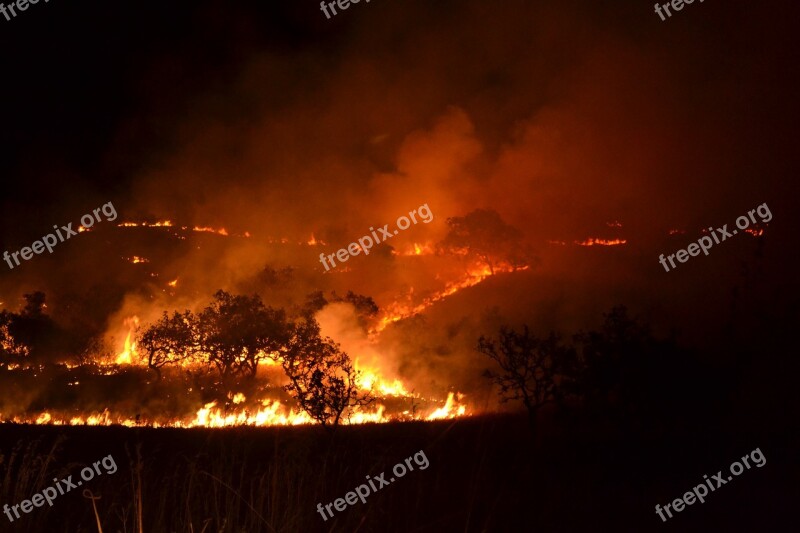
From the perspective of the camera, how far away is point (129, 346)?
46.0 metres

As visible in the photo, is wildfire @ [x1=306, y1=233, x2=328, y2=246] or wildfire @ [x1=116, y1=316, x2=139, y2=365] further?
wildfire @ [x1=306, y1=233, x2=328, y2=246]

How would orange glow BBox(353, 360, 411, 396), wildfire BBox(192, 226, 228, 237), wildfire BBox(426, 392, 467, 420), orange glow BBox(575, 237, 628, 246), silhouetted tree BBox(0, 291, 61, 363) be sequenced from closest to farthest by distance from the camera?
wildfire BBox(426, 392, 467, 420)
orange glow BBox(353, 360, 411, 396)
silhouetted tree BBox(0, 291, 61, 363)
orange glow BBox(575, 237, 628, 246)
wildfire BBox(192, 226, 228, 237)

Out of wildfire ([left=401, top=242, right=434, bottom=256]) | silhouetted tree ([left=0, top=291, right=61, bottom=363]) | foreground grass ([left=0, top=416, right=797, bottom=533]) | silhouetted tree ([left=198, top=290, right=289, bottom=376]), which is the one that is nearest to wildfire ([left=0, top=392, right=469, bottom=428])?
silhouetted tree ([left=198, top=290, right=289, bottom=376])

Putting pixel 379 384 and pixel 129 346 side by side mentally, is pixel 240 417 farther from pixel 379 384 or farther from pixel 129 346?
pixel 129 346

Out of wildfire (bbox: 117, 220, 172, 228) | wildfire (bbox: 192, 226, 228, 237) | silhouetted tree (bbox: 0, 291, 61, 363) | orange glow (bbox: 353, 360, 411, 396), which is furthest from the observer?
wildfire (bbox: 192, 226, 228, 237)

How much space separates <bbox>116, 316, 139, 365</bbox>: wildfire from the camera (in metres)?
42.7

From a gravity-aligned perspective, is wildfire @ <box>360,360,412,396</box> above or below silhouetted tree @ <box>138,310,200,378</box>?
below

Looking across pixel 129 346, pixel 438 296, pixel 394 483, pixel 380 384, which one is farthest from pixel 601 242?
pixel 394 483

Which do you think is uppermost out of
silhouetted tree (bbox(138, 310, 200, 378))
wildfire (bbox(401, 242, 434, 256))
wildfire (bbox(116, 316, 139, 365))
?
wildfire (bbox(401, 242, 434, 256))

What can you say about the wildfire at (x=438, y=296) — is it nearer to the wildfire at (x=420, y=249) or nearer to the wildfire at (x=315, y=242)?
the wildfire at (x=420, y=249)

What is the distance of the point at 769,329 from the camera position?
3922 centimetres

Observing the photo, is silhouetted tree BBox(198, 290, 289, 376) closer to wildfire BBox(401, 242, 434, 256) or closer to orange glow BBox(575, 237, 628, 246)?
wildfire BBox(401, 242, 434, 256)

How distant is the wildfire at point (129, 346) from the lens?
42.7 m

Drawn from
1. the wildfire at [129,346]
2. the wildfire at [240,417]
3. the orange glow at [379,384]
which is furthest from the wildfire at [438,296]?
the wildfire at [129,346]
